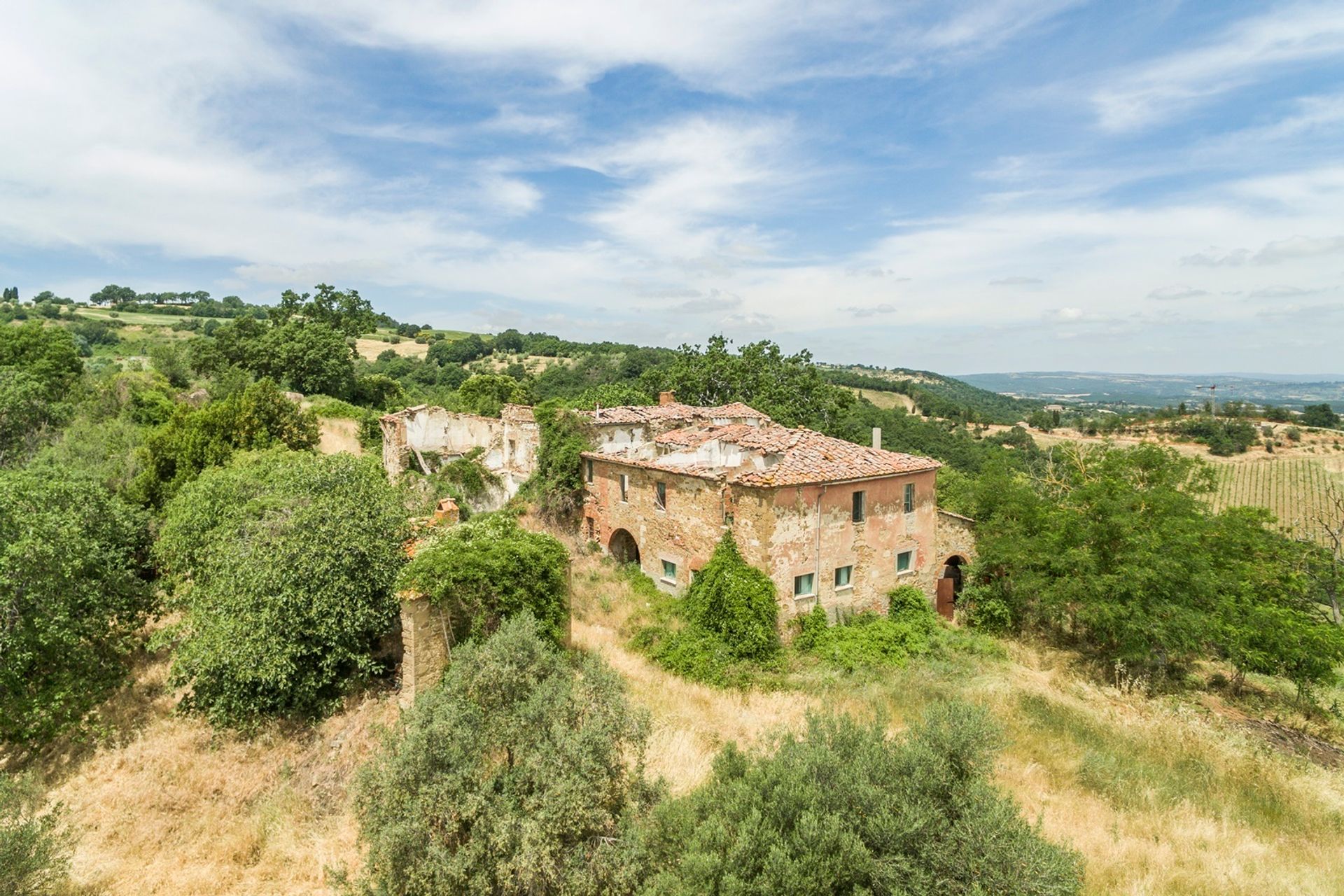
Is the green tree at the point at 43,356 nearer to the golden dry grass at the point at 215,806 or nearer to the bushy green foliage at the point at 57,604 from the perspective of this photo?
the bushy green foliage at the point at 57,604

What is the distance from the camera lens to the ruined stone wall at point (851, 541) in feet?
62.7

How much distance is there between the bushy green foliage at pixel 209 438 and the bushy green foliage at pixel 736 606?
16002 mm

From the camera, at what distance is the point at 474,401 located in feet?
156

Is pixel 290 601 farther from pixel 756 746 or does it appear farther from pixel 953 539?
pixel 953 539

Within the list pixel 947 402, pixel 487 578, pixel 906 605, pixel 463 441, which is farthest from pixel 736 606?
pixel 947 402

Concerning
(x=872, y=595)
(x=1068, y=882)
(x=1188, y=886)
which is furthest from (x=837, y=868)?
(x=872, y=595)

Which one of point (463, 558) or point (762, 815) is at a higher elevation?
point (463, 558)

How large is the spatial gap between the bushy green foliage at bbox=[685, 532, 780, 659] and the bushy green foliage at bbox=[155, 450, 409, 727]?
Result: 28.5 ft

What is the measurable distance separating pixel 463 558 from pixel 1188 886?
12507 millimetres

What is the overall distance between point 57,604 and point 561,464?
48.0 ft

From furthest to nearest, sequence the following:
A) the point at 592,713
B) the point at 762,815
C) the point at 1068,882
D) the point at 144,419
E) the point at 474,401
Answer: the point at 474,401
the point at 144,419
the point at 592,713
the point at 762,815
the point at 1068,882

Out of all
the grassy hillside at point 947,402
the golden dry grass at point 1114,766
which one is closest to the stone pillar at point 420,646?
the golden dry grass at point 1114,766

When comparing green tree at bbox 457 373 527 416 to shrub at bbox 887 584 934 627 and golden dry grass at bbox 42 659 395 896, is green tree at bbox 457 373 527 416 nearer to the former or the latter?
shrub at bbox 887 584 934 627

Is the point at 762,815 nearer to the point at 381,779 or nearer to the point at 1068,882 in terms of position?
the point at 1068,882
